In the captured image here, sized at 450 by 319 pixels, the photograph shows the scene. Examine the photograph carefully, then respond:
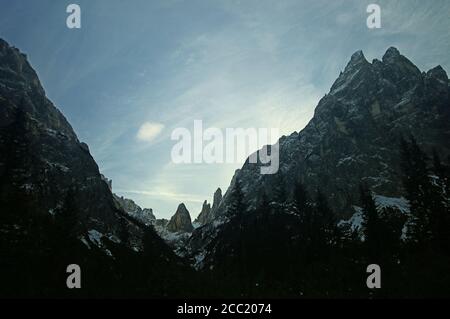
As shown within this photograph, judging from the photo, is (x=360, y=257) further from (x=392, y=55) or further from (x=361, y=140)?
(x=392, y=55)

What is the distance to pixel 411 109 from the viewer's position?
16525 centimetres

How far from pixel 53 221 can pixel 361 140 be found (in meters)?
147

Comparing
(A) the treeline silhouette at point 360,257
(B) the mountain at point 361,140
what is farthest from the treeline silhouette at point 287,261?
(B) the mountain at point 361,140

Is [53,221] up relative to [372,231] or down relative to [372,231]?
up

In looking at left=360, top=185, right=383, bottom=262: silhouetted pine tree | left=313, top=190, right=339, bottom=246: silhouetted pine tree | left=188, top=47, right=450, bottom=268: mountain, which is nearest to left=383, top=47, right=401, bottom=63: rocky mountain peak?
left=188, top=47, right=450, bottom=268: mountain

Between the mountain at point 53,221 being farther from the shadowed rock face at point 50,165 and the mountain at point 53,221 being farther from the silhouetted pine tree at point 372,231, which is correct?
the silhouetted pine tree at point 372,231

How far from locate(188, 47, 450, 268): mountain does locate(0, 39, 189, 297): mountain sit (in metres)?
46.3

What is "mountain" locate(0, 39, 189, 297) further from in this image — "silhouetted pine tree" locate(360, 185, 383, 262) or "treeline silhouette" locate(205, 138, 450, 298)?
"silhouetted pine tree" locate(360, 185, 383, 262)

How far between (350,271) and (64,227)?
3429 centimetres

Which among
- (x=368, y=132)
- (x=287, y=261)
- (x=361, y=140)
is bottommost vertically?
(x=287, y=261)

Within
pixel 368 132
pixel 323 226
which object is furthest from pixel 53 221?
pixel 368 132

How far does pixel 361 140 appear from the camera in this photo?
166375mm
